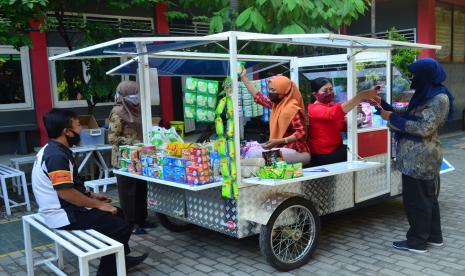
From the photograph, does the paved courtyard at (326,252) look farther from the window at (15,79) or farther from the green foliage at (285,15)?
the window at (15,79)

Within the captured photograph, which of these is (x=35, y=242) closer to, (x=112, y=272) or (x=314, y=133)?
(x=112, y=272)

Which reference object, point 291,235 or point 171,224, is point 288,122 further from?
point 171,224

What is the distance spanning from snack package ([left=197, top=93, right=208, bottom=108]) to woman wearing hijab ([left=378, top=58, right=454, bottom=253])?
6.34ft

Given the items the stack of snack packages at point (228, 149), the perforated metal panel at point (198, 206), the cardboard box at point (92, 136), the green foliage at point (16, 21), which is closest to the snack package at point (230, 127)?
the stack of snack packages at point (228, 149)

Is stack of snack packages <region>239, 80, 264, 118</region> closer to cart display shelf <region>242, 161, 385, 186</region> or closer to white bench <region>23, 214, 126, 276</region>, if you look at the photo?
cart display shelf <region>242, 161, 385, 186</region>

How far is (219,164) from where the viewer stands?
3.79 meters

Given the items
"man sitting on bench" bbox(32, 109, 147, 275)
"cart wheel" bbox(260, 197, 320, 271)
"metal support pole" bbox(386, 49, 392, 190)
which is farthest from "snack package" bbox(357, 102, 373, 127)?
"man sitting on bench" bbox(32, 109, 147, 275)

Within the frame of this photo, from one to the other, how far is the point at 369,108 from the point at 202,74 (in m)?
2.10

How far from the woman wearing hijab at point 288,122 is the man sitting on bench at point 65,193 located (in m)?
A: 1.58

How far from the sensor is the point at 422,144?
4.10 m

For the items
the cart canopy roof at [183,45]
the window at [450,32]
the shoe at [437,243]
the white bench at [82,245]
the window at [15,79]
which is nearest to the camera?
the white bench at [82,245]

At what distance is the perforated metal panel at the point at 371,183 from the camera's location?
185 inches

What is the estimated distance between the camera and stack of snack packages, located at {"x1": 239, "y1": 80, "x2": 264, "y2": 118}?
19.6 feet

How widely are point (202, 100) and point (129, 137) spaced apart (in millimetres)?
917
